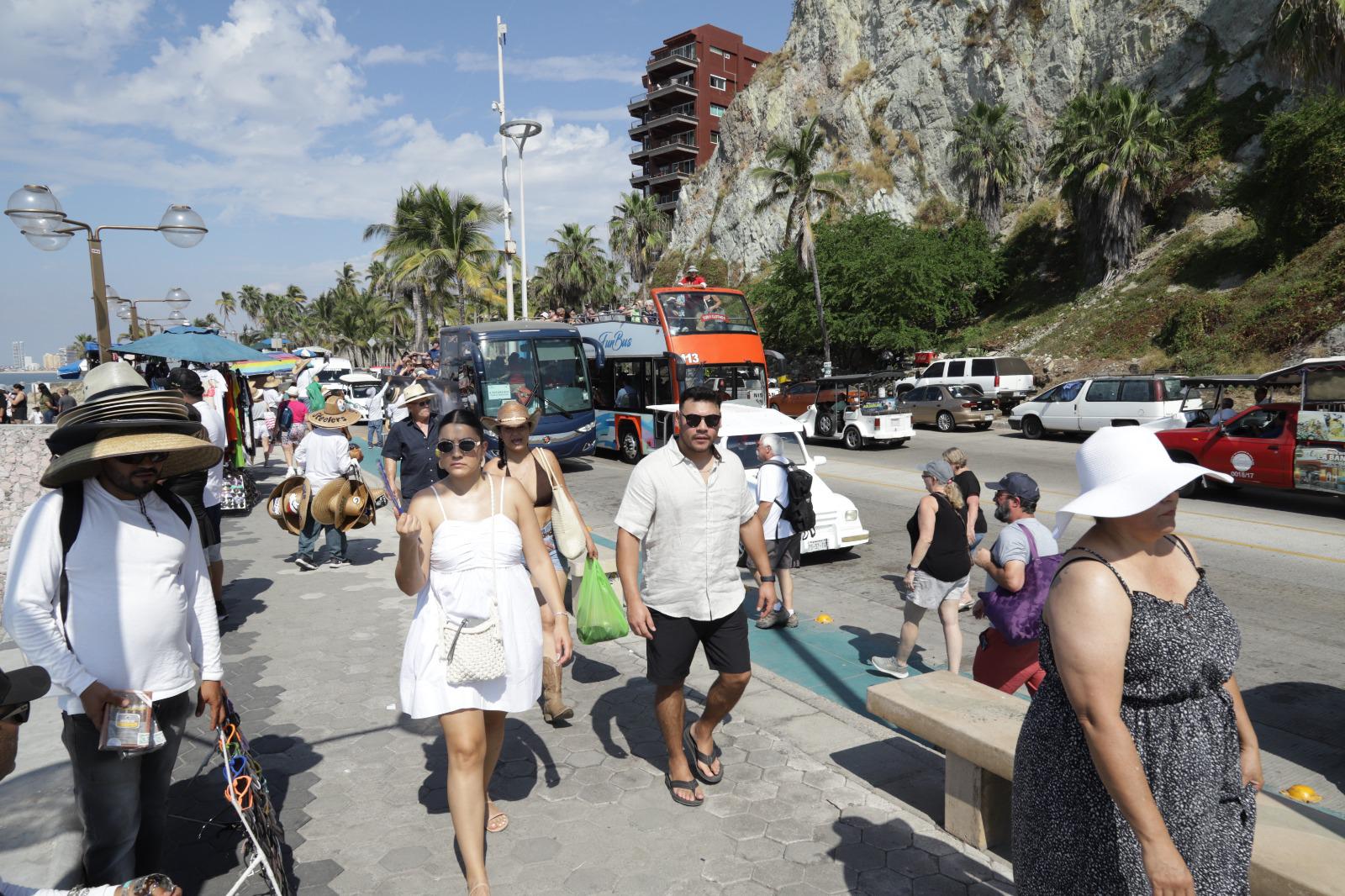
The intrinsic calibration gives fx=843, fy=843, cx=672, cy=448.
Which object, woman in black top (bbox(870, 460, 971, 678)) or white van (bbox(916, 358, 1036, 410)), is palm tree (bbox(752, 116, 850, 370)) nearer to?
white van (bbox(916, 358, 1036, 410))

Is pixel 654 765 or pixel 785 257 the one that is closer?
pixel 654 765

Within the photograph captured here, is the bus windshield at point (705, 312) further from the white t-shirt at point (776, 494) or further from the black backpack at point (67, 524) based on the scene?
the black backpack at point (67, 524)

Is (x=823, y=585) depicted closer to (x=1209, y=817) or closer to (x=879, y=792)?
(x=879, y=792)

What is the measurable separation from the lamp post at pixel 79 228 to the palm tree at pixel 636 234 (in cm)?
5324

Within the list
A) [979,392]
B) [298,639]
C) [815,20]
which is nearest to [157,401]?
[298,639]

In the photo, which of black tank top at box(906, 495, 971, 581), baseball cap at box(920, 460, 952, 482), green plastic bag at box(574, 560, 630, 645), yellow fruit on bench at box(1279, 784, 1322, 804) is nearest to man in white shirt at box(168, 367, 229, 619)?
green plastic bag at box(574, 560, 630, 645)

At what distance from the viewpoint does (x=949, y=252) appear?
38.0 meters

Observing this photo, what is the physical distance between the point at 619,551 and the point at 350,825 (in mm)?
1772

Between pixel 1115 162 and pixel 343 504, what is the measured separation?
3560 cm

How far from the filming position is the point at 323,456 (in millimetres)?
8602

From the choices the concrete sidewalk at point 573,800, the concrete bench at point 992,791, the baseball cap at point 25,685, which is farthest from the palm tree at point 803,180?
the baseball cap at point 25,685

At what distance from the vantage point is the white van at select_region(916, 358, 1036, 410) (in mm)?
28016

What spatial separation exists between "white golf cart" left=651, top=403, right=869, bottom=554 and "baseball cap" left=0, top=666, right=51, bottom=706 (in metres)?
7.62

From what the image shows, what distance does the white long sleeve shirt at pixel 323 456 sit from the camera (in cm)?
855
